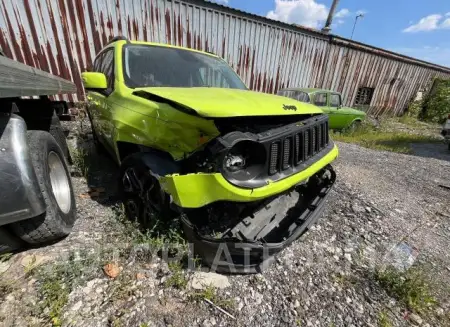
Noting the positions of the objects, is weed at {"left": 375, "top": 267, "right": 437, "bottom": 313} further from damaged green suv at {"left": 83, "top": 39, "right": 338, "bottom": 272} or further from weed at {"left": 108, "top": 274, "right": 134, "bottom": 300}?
weed at {"left": 108, "top": 274, "right": 134, "bottom": 300}

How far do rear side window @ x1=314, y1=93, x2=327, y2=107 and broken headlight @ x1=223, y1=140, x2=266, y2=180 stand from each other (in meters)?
6.52

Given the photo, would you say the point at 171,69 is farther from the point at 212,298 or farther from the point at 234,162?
the point at 212,298

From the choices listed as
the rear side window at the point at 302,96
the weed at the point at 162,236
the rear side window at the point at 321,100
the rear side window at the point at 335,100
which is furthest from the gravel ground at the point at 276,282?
the rear side window at the point at 335,100

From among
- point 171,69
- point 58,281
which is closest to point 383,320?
point 58,281

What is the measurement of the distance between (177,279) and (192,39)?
6.95m

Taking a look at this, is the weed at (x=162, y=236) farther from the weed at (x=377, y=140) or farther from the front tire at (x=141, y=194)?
the weed at (x=377, y=140)

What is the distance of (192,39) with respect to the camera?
7.22 m

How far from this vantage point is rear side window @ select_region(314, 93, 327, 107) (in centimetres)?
758

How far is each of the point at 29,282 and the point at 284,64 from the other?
9603mm

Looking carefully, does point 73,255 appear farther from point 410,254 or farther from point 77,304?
point 410,254

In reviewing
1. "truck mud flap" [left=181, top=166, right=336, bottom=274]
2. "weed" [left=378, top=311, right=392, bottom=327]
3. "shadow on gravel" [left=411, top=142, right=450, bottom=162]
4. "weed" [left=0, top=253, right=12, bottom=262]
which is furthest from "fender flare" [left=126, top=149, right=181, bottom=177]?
"shadow on gravel" [left=411, top=142, right=450, bottom=162]

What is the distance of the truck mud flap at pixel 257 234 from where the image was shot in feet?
5.93

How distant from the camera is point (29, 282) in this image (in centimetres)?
186

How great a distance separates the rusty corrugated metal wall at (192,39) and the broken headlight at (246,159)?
20.2 feet
